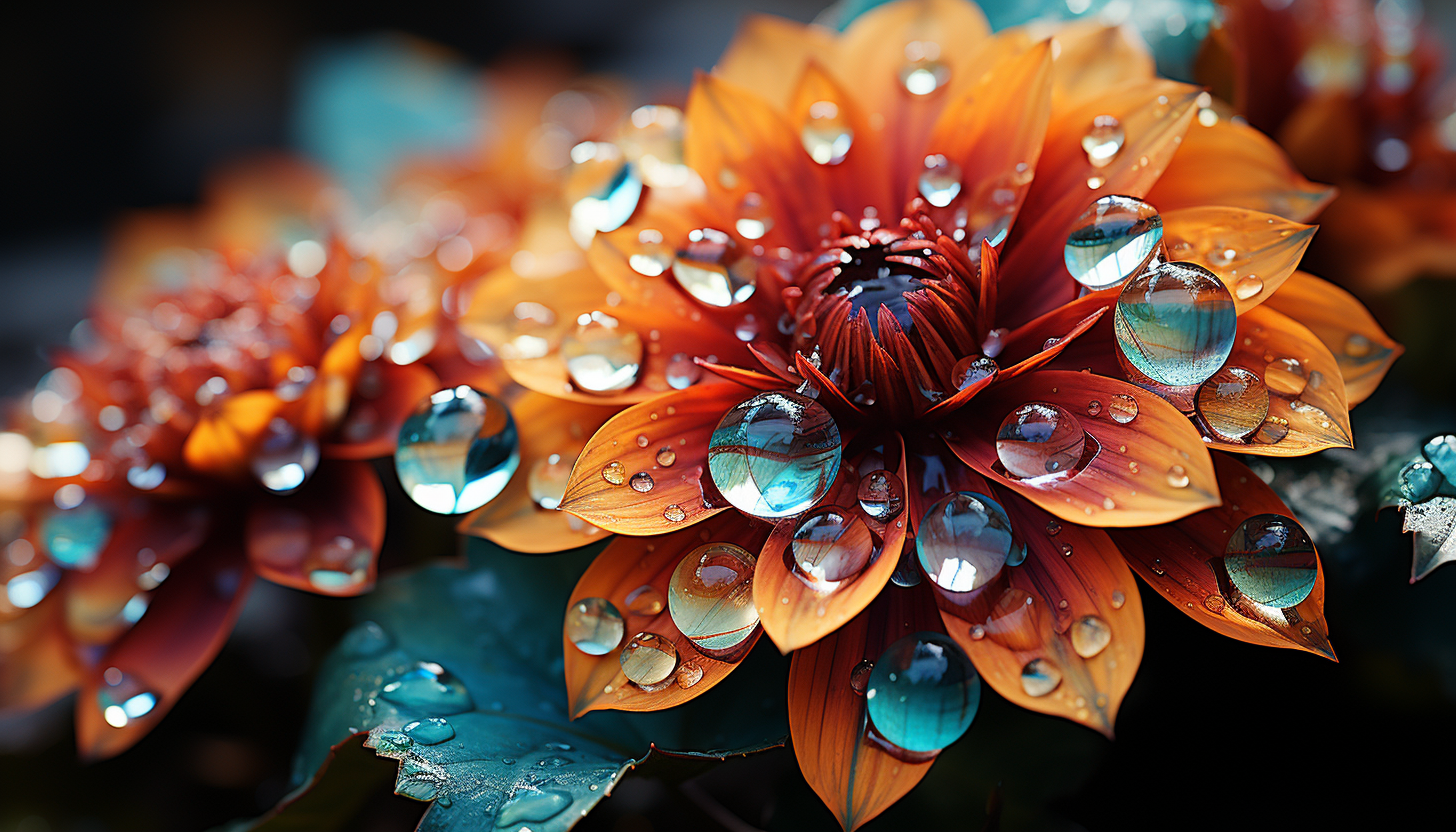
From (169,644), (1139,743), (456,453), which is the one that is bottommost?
(1139,743)

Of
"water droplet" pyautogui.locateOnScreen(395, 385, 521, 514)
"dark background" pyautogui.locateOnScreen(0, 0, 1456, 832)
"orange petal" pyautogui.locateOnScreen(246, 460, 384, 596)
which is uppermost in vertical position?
"water droplet" pyautogui.locateOnScreen(395, 385, 521, 514)

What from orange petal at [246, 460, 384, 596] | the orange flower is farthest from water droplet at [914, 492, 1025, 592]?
orange petal at [246, 460, 384, 596]

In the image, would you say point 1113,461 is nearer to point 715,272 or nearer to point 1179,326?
point 1179,326

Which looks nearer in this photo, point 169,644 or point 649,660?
point 649,660

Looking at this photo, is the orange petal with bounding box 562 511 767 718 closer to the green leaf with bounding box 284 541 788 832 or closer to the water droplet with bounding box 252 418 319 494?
the green leaf with bounding box 284 541 788 832

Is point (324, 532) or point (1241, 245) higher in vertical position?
point (1241, 245)

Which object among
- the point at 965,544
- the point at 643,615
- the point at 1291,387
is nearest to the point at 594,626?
the point at 643,615

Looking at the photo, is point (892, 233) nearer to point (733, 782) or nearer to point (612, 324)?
point (612, 324)
